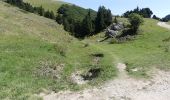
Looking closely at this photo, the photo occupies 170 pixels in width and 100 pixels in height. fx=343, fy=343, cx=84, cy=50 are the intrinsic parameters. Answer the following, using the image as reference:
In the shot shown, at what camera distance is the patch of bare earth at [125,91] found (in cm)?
3062

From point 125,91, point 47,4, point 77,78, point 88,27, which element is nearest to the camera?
point 125,91

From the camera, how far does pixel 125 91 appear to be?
32.3 m

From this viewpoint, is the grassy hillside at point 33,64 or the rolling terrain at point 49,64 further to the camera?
the rolling terrain at point 49,64

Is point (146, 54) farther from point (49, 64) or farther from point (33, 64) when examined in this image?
point (33, 64)

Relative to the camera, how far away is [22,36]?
56812 mm

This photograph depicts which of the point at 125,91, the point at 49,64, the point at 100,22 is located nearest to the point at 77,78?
the point at 49,64

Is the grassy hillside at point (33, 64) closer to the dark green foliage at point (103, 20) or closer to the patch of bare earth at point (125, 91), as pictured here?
the patch of bare earth at point (125, 91)

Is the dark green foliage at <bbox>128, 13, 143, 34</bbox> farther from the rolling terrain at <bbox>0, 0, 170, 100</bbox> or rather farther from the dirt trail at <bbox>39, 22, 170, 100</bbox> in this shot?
the dirt trail at <bbox>39, 22, 170, 100</bbox>

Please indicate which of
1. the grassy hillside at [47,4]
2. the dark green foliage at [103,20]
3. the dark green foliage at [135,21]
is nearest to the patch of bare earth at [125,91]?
the dark green foliage at [135,21]

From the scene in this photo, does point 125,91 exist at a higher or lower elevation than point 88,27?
lower

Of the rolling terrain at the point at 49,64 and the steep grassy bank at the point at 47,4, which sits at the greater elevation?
the steep grassy bank at the point at 47,4

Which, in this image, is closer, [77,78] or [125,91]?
[125,91]

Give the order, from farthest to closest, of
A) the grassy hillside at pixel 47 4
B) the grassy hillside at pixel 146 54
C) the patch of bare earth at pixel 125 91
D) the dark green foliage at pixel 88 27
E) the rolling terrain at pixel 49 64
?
the grassy hillside at pixel 47 4, the dark green foliage at pixel 88 27, the grassy hillside at pixel 146 54, the rolling terrain at pixel 49 64, the patch of bare earth at pixel 125 91

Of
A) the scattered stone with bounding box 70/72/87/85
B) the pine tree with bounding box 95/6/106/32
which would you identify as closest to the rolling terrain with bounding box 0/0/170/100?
the scattered stone with bounding box 70/72/87/85
